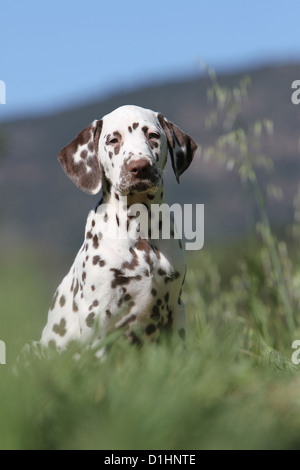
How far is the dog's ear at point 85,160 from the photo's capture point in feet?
14.3

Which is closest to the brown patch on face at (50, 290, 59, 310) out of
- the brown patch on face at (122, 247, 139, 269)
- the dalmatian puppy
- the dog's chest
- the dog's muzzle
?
the dalmatian puppy

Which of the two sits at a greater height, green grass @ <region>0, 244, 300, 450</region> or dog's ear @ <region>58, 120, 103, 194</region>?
dog's ear @ <region>58, 120, 103, 194</region>

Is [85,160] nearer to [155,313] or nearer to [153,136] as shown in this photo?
[153,136]

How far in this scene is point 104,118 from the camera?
4.46 m

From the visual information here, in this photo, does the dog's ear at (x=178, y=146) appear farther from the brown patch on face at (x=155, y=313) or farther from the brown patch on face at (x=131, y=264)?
the brown patch on face at (x=155, y=313)

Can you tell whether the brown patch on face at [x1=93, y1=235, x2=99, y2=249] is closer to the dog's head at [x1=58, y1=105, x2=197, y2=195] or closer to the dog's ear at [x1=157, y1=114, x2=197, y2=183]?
the dog's head at [x1=58, y1=105, x2=197, y2=195]

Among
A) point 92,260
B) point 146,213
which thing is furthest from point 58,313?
point 146,213

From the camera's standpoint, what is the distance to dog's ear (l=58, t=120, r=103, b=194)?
4.34 meters

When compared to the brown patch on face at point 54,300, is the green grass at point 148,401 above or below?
below

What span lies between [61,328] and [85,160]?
106 centimetres

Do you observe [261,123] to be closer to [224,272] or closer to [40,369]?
[40,369]

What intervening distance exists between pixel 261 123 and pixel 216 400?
300 centimetres

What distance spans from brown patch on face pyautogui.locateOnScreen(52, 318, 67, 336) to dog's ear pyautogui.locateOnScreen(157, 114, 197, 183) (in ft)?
3.82

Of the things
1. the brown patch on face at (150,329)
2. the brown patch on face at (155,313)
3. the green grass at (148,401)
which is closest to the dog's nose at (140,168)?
the brown patch on face at (155,313)
